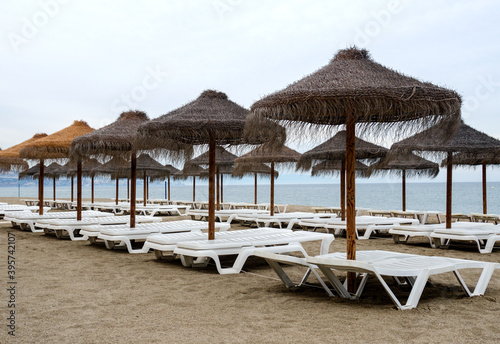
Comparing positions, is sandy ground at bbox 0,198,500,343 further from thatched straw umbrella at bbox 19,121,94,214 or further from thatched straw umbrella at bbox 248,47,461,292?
thatched straw umbrella at bbox 19,121,94,214

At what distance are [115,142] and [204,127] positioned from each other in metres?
2.25

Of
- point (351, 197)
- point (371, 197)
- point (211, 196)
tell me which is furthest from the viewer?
point (371, 197)

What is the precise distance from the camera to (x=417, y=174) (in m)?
12.9

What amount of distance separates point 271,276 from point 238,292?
0.99 m

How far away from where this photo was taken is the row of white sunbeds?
384 cm

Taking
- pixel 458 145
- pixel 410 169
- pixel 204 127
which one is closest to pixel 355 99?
pixel 204 127

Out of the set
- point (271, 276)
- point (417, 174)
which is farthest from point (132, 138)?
point (417, 174)

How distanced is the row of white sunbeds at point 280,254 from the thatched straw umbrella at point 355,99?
40 centimetres

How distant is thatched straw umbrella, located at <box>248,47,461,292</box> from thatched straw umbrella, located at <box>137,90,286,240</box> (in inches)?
54.8

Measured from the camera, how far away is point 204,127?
6047mm

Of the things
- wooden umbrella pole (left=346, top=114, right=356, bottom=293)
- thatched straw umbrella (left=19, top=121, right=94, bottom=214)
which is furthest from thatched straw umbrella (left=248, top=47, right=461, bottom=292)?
thatched straw umbrella (left=19, top=121, right=94, bottom=214)

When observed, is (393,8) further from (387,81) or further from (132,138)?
(132,138)

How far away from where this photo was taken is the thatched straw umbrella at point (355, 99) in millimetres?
3900

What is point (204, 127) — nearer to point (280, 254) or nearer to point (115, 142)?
point (280, 254)
